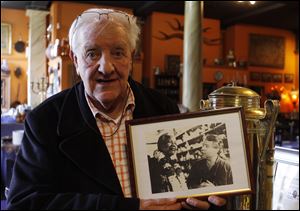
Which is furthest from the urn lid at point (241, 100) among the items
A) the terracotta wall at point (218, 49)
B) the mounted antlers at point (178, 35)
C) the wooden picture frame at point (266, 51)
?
the wooden picture frame at point (266, 51)

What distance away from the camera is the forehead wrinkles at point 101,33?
35.7 inches

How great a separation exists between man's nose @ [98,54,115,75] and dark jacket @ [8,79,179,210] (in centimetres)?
15

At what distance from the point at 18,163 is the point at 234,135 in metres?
0.54

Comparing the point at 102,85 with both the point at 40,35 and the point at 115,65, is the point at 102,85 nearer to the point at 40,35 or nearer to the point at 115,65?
the point at 115,65

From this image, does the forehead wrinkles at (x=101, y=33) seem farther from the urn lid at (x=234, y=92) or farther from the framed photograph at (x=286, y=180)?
the framed photograph at (x=286, y=180)

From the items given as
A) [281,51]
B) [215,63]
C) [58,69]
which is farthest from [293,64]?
[58,69]

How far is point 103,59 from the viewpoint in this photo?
904 mm

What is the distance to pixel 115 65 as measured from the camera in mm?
917

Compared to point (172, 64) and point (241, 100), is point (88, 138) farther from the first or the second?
point (172, 64)

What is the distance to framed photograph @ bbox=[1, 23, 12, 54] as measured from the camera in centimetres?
1092

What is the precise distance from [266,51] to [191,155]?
11.1 meters

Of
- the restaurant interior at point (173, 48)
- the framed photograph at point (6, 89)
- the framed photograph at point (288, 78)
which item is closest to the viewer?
the restaurant interior at point (173, 48)

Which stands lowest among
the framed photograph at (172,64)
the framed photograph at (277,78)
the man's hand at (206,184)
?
the man's hand at (206,184)

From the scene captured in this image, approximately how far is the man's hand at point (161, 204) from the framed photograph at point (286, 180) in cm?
39
